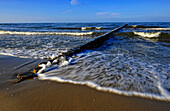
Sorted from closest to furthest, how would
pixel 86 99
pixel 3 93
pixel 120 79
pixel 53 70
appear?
pixel 86 99 < pixel 3 93 < pixel 120 79 < pixel 53 70

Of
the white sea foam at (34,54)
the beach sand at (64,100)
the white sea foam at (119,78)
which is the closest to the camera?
the beach sand at (64,100)

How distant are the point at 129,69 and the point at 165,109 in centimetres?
135

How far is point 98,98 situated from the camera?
66.6 inches

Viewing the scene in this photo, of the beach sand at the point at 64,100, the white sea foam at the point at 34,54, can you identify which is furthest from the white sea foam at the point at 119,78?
the white sea foam at the point at 34,54

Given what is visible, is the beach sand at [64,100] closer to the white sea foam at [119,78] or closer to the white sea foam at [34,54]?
the white sea foam at [119,78]

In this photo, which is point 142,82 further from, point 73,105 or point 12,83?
point 12,83

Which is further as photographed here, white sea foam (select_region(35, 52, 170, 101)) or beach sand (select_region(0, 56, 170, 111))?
white sea foam (select_region(35, 52, 170, 101))

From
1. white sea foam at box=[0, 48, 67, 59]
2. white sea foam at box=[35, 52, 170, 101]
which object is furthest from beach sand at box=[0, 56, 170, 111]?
white sea foam at box=[0, 48, 67, 59]

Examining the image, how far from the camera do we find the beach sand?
150 centimetres

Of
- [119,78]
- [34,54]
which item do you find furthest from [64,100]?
[34,54]

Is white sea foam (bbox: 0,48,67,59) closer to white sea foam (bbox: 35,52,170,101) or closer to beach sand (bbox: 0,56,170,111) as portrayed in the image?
white sea foam (bbox: 35,52,170,101)

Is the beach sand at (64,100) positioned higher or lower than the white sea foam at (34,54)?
lower

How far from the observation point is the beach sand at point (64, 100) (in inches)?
59.0

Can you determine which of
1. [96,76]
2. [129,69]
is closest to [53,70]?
[96,76]
